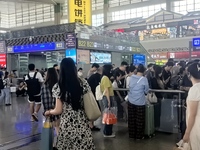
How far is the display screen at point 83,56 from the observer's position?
1122 centimetres

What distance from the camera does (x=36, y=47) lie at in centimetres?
1281

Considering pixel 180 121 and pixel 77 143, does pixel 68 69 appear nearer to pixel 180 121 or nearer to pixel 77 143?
pixel 77 143

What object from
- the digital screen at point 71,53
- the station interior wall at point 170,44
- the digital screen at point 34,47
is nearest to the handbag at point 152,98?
the digital screen at point 71,53

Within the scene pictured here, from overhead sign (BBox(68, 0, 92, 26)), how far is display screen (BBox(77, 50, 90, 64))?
7.72ft

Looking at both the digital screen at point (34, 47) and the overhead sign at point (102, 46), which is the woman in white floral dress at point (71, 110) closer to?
the overhead sign at point (102, 46)

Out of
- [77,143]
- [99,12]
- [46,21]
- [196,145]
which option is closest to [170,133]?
[196,145]

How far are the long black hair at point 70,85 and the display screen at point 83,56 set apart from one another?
27.7 ft

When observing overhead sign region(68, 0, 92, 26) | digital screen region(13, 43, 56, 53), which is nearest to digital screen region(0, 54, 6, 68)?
digital screen region(13, 43, 56, 53)

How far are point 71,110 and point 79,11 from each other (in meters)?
11.3

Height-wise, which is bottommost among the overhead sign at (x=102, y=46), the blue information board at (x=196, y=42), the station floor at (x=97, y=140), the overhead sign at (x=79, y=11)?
the station floor at (x=97, y=140)

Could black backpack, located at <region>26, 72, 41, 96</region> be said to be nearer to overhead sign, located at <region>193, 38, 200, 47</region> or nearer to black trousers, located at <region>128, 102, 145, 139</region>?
black trousers, located at <region>128, 102, 145, 139</region>

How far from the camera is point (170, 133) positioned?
5797mm

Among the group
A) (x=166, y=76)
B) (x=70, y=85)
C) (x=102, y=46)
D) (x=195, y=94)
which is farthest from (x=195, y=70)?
(x=102, y=46)

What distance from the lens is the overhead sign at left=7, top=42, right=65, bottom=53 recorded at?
11844 millimetres
